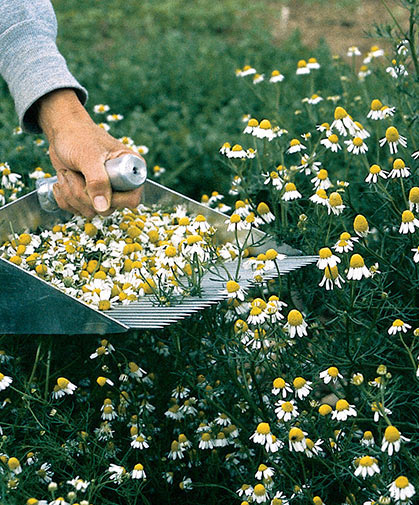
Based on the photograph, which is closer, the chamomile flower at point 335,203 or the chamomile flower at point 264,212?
the chamomile flower at point 335,203

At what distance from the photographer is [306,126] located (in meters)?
3.16

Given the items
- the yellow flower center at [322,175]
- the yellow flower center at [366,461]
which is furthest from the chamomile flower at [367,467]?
the yellow flower center at [322,175]

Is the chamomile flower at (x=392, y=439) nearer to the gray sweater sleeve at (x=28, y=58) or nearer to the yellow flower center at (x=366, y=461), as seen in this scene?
the yellow flower center at (x=366, y=461)

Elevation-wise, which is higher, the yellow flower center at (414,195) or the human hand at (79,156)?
the yellow flower center at (414,195)

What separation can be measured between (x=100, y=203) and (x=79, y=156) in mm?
161

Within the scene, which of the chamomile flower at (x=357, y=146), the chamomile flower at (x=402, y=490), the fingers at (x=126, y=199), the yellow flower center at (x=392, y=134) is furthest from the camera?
the fingers at (x=126, y=199)

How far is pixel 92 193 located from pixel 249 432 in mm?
839

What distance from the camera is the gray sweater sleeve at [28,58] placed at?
8.00 ft

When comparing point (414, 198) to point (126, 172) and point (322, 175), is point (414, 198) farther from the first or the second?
point (126, 172)

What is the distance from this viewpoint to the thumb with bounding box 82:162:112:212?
7.33ft

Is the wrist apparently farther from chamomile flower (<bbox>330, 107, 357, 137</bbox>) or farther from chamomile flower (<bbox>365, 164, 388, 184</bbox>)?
chamomile flower (<bbox>365, 164, 388, 184</bbox>)

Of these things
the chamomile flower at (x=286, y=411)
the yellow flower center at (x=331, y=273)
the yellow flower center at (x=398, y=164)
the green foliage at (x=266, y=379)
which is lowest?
the green foliage at (x=266, y=379)

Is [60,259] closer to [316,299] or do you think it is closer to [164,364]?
[164,364]

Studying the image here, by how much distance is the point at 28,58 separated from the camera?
8.12 feet
